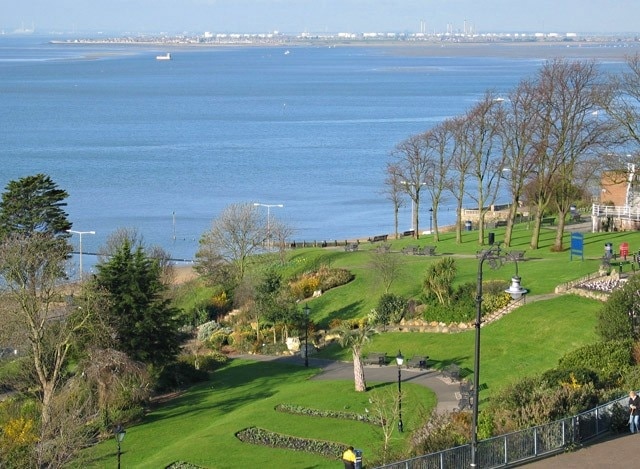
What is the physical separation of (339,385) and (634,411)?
14050mm

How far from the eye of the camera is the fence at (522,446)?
22031 mm

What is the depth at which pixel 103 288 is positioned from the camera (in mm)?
39656

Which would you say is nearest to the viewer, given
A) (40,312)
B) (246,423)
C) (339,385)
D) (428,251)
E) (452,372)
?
(246,423)

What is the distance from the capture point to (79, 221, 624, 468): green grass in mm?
30750

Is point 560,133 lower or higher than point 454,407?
higher

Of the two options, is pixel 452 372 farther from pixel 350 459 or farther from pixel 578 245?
pixel 578 245

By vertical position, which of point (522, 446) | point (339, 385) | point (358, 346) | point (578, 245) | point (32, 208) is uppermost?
point (32, 208)

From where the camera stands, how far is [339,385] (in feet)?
122

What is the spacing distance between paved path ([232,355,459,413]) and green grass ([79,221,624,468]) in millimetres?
551

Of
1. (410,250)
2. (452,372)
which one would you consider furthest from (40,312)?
(410,250)

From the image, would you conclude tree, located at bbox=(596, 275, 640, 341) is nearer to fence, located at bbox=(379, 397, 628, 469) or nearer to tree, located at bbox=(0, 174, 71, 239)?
fence, located at bbox=(379, 397, 628, 469)

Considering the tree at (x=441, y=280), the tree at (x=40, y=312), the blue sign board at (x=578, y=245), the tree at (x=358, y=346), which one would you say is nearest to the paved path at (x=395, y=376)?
the tree at (x=358, y=346)

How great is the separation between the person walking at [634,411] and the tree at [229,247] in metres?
37.8

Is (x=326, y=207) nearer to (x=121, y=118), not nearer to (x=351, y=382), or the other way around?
(x=351, y=382)
